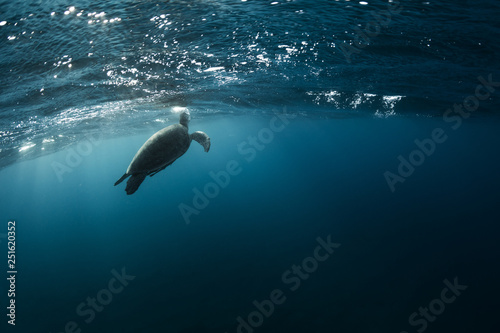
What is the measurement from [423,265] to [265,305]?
11.3 m

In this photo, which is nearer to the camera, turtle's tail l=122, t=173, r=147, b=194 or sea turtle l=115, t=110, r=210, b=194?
Result: turtle's tail l=122, t=173, r=147, b=194

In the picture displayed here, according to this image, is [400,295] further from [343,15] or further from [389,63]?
[343,15]

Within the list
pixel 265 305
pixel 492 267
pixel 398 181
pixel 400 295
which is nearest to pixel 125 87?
pixel 265 305

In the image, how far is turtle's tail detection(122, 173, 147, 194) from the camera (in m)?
4.71

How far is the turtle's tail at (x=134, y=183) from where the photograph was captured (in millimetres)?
4710

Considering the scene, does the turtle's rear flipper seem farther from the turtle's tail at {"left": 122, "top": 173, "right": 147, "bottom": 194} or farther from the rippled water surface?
the rippled water surface

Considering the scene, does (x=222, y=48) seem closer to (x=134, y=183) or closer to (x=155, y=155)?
(x=155, y=155)

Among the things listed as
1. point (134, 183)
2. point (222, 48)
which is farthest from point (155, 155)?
point (222, 48)

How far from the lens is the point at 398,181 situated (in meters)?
49.5

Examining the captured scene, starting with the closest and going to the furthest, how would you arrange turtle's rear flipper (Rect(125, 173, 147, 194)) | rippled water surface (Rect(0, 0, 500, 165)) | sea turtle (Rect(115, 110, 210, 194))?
turtle's rear flipper (Rect(125, 173, 147, 194)) → sea turtle (Rect(115, 110, 210, 194)) → rippled water surface (Rect(0, 0, 500, 165))

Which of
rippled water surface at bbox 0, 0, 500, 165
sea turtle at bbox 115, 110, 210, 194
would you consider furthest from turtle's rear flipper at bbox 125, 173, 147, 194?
rippled water surface at bbox 0, 0, 500, 165

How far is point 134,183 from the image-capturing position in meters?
4.94

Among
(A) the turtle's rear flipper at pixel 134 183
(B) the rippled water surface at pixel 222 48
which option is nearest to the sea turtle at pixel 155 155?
(A) the turtle's rear flipper at pixel 134 183

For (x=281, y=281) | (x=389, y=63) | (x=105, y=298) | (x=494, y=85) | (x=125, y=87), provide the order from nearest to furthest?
(x=389, y=63) < (x=125, y=87) < (x=494, y=85) < (x=281, y=281) < (x=105, y=298)
